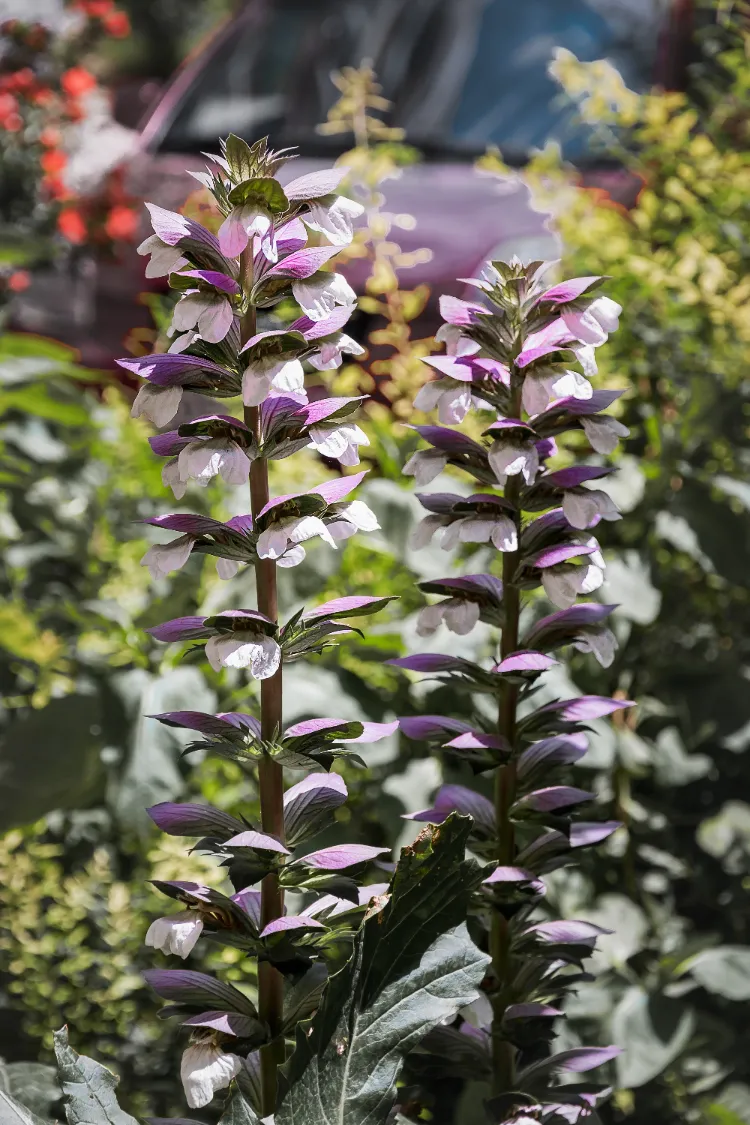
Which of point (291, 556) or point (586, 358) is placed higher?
point (586, 358)

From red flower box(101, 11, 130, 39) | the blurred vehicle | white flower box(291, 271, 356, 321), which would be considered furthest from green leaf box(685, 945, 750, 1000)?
red flower box(101, 11, 130, 39)

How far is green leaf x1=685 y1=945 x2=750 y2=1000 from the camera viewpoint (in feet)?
4.43

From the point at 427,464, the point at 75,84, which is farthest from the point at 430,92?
the point at 427,464

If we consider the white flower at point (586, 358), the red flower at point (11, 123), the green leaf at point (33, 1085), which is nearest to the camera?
the white flower at point (586, 358)

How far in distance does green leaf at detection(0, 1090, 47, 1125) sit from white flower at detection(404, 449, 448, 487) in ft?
1.62

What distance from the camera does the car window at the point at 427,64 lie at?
3459 mm

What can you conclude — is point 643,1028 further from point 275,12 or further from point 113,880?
point 275,12

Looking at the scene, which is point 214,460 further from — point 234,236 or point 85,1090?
point 85,1090

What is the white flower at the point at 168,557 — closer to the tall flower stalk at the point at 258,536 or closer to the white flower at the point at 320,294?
the tall flower stalk at the point at 258,536

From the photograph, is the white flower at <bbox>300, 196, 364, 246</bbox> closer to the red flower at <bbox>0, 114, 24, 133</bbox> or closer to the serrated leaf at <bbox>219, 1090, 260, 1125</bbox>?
the serrated leaf at <bbox>219, 1090, 260, 1125</bbox>

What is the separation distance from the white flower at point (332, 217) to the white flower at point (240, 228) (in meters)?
0.05

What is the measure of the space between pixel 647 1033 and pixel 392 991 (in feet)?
2.20

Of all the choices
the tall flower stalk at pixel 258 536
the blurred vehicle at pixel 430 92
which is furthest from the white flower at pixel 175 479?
Answer: the blurred vehicle at pixel 430 92

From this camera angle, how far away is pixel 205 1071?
770 mm
